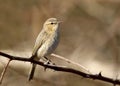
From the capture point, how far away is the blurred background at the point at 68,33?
6.63 metres

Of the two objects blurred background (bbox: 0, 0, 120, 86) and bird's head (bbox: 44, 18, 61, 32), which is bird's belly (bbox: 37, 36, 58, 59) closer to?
bird's head (bbox: 44, 18, 61, 32)

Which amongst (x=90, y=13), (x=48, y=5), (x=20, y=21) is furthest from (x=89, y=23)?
(x=20, y=21)

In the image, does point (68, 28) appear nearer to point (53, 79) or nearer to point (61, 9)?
point (61, 9)

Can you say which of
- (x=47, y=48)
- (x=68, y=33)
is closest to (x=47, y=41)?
(x=47, y=48)

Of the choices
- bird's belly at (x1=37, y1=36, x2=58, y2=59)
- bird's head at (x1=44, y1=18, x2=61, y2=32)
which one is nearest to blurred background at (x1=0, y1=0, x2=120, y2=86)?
bird's head at (x1=44, y1=18, x2=61, y2=32)

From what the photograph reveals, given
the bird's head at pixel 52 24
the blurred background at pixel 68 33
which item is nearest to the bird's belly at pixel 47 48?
the bird's head at pixel 52 24

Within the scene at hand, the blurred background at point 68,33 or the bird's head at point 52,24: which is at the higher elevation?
the bird's head at point 52,24

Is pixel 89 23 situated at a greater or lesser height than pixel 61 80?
greater

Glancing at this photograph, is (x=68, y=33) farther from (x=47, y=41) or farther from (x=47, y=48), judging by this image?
(x=47, y=48)

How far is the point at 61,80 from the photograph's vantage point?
667 centimetres

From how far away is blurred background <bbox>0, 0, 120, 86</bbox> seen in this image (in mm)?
6629

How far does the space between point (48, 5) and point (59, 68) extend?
638cm

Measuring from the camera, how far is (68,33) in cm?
848

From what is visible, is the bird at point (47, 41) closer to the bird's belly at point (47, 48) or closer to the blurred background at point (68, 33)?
the bird's belly at point (47, 48)
